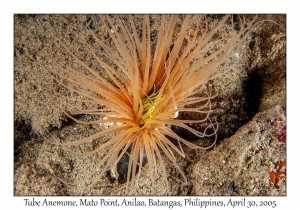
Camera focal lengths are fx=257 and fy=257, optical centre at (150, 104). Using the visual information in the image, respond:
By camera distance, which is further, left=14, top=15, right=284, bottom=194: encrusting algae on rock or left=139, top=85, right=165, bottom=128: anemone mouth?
left=139, top=85, right=165, bottom=128: anemone mouth

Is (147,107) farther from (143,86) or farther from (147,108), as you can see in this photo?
(143,86)

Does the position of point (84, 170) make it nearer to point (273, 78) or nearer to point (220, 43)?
point (220, 43)

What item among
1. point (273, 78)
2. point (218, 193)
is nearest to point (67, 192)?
point (218, 193)

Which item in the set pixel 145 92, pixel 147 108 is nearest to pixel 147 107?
pixel 147 108

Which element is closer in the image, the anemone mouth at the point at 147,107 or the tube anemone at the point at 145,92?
the tube anemone at the point at 145,92

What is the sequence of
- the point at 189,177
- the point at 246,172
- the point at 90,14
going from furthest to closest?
the point at 90,14 → the point at 189,177 → the point at 246,172

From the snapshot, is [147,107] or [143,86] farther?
[147,107]

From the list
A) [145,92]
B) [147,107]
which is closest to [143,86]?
[145,92]

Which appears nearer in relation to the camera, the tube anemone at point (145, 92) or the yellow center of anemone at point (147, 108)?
the tube anemone at point (145, 92)

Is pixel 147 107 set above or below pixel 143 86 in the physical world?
below

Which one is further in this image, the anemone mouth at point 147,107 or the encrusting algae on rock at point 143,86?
the anemone mouth at point 147,107

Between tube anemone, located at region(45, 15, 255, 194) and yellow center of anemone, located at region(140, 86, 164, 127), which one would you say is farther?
yellow center of anemone, located at region(140, 86, 164, 127)
